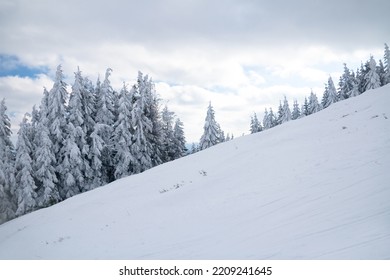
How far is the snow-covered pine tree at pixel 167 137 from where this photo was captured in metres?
41.5

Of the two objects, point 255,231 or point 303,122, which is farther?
point 303,122

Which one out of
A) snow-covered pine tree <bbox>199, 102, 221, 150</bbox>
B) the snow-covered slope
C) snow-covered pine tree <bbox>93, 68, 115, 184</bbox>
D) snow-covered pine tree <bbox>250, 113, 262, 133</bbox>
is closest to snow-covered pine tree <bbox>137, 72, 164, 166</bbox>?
snow-covered pine tree <bbox>93, 68, 115, 184</bbox>

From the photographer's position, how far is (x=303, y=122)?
20.2 meters

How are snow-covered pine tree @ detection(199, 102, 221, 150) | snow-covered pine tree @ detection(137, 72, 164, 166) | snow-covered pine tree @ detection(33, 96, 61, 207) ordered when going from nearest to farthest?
snow-covered pine tree @ detection(33, 96, 61, 207), snow-covered pine tree @ detection(137, 72, 164, 166), snow-covered pine tree @ detection(199, 102, 221, 150)

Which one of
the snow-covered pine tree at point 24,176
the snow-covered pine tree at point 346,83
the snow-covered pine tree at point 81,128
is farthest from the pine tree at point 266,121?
the snow-covered pine tree at point 24,176

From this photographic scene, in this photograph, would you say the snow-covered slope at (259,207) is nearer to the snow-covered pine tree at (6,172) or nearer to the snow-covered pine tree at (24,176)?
the snow-covered pine tree at (24,176)

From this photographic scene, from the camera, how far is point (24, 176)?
2748cm

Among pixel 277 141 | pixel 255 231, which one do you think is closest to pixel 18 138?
pixel 277 141

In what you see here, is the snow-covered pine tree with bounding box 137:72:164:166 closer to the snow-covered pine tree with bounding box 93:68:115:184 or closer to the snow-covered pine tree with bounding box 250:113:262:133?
the snow-covered pine tree with bounding box 93:68:115:184

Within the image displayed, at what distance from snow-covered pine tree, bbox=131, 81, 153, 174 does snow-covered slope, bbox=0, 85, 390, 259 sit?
1492 cm

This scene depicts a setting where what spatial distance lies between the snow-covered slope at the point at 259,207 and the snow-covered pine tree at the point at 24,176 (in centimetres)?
1010

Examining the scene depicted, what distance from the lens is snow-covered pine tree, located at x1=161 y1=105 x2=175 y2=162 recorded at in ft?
136
